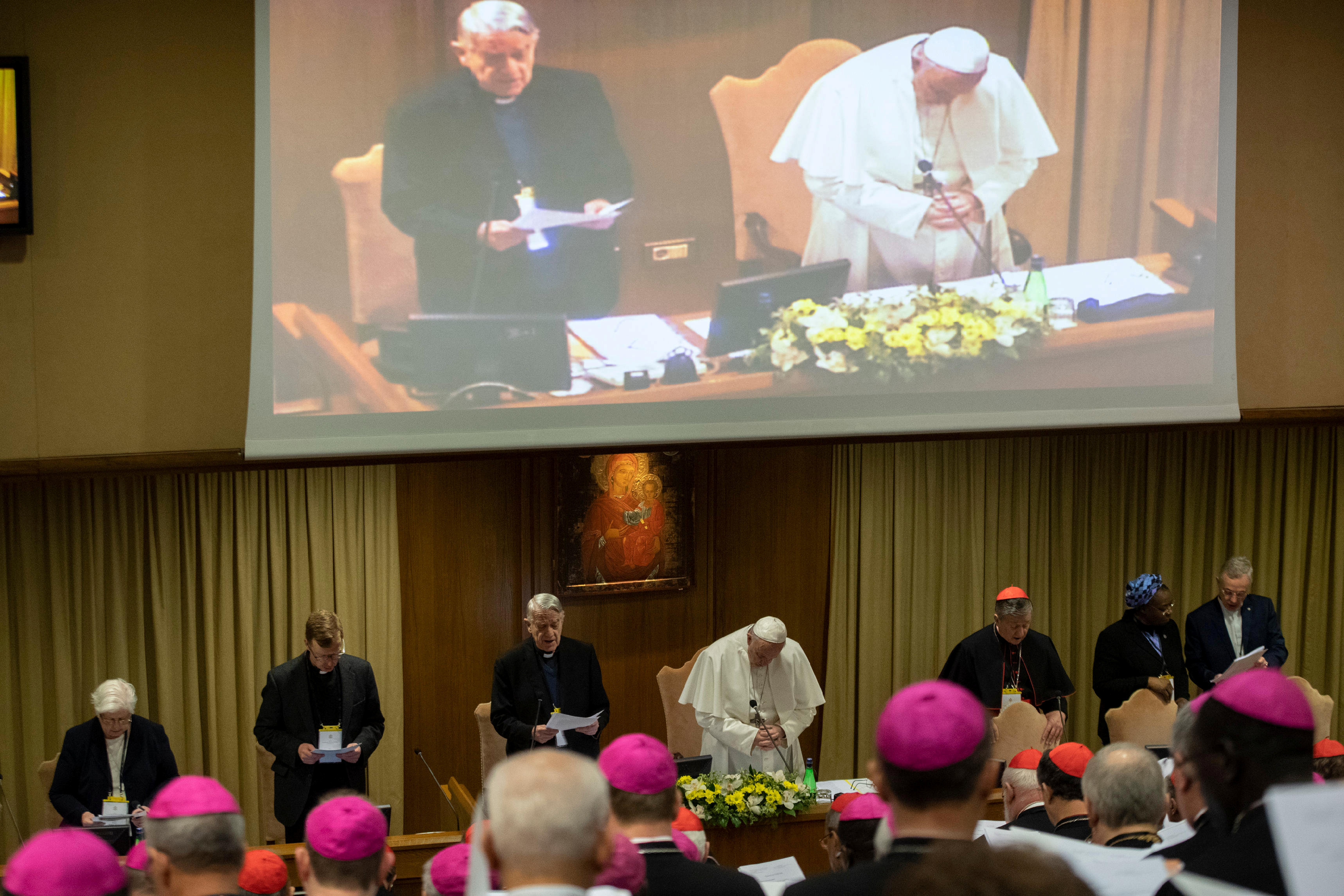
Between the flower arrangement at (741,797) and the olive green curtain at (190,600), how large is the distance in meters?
2.92

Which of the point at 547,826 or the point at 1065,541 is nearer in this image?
the point at 547,826

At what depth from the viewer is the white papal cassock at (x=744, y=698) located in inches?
219

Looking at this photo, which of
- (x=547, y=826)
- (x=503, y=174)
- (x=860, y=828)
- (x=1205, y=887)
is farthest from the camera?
(x=503, y=174)

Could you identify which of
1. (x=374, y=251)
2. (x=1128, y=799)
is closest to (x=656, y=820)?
(x=1128, y=799)

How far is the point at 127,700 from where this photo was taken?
5.10 metres

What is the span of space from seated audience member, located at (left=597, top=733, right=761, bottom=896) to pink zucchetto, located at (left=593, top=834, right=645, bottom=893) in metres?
0.17

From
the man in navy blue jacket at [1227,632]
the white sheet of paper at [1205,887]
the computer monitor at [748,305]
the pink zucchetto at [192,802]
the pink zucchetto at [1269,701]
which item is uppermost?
the computer monitor at [748,305]

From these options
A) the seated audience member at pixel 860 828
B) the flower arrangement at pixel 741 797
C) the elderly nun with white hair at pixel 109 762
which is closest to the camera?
the seated audience member at pixel 860 828

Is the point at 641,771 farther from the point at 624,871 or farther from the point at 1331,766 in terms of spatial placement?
the point at 1331,766

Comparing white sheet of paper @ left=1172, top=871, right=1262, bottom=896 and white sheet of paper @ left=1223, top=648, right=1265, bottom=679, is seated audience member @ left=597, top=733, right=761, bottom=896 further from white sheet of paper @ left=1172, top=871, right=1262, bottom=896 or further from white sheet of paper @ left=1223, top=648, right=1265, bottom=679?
white sheet of paper @ left=1223, top=648, right=1265, bottom=679

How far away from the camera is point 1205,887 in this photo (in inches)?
69.2

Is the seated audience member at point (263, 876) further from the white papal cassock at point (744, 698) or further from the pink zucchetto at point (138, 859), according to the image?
the white papal cassock at point (744, 698)

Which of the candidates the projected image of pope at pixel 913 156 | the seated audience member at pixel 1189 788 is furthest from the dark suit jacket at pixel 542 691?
the seated audience member at pixel 1189 788

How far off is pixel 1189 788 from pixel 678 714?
180 inches
